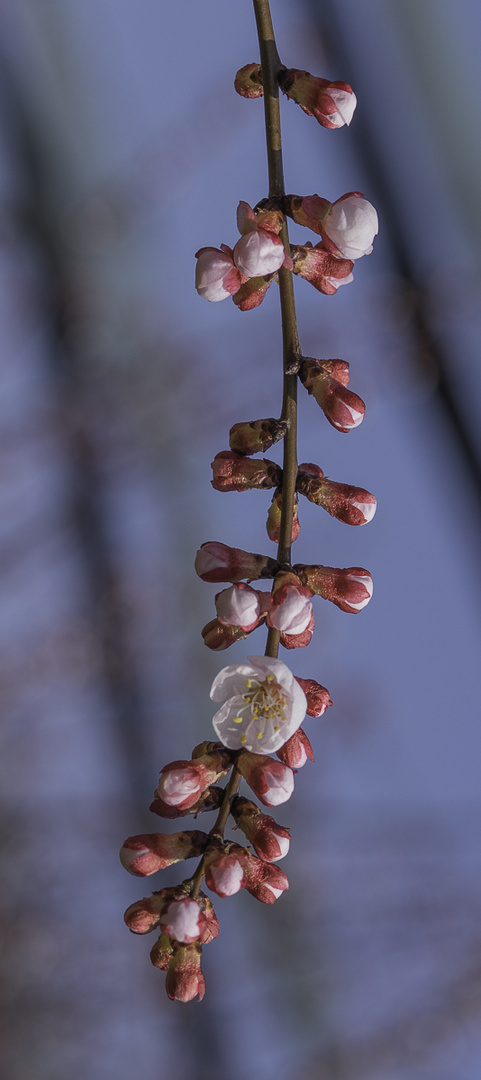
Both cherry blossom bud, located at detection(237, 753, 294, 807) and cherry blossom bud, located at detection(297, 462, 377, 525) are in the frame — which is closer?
cherry blossom bud, located at detection(237, 753, 294, 807)

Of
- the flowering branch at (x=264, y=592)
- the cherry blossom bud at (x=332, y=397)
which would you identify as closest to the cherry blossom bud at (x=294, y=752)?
the flowering branch at (x=264, y=592)

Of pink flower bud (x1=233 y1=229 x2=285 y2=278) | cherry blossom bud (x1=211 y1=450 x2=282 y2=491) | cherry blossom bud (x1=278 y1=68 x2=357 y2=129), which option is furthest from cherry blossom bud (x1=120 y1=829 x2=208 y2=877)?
cherry blossom bud (x1=278 y1=68 x2=357 y2=129)

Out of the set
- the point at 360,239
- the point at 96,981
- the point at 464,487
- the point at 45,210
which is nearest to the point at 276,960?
the point at 96,981

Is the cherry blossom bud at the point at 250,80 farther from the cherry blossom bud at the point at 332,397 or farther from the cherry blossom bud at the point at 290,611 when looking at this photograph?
the cherry blossom bud at the point at 290,611

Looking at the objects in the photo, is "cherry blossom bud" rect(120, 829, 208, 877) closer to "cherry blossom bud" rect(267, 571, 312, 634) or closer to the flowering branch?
the flowering branch

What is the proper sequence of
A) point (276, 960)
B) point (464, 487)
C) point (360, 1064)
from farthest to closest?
1. point (276, 960)
2. point (360, 1064)
3. point (464, 487)

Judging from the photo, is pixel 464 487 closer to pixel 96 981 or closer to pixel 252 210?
pixel 252 210
